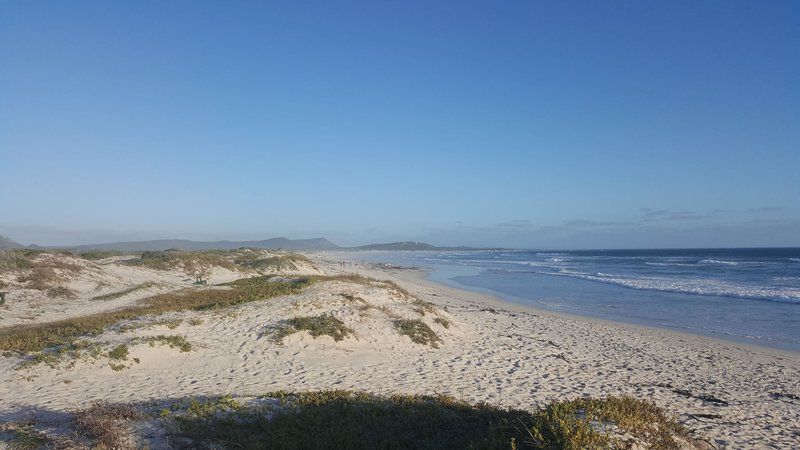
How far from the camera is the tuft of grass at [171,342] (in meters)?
13.1

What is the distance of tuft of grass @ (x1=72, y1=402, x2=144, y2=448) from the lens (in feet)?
19.7

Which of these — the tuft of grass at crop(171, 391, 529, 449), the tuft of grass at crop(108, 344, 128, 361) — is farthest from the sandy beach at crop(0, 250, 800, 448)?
the tuft of grass at crop(171, 391, 529, 449)

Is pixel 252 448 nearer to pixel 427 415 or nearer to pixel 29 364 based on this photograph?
pixel 427 415

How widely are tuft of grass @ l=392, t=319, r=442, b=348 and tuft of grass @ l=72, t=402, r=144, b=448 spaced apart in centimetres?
982

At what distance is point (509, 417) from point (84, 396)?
8569mm

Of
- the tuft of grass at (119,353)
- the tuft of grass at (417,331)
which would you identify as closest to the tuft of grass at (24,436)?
the tuft of grass at (119,353)

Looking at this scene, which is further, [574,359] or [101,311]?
[101,311]

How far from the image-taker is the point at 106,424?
6344 millimetres

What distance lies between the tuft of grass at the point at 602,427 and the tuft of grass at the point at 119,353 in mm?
10776

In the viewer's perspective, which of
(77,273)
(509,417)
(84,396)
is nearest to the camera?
(509,417)

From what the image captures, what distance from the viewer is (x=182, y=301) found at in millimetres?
20141

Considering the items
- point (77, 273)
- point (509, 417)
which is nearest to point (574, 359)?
point (509, 417)

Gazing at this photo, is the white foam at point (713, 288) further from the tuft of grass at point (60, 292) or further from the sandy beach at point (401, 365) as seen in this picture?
the tuft of grass at point (60, 292)

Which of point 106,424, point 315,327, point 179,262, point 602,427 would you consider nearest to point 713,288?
point 315,327
